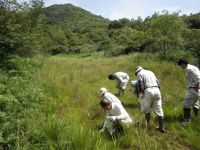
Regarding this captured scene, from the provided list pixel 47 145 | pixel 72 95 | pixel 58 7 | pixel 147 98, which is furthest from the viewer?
pixel 58 7

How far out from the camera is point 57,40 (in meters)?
59.5

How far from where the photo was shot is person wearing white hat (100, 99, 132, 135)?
759 centimetres

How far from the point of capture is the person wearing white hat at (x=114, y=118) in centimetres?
759

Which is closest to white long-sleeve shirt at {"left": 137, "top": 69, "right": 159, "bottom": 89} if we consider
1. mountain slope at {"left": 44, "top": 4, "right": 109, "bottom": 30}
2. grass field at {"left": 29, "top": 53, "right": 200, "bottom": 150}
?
grass field at {"left": 29, "top": 53, "right": 200, "bottom": 150}

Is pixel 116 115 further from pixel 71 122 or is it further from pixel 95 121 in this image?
pixel 95 121

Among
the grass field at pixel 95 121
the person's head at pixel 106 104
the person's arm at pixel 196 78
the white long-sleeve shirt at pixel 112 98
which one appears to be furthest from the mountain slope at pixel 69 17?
the person's head at pixel 106 104

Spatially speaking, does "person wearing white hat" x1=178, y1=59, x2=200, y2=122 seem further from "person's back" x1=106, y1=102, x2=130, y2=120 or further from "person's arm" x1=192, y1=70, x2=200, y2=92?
"person's back" x1=106, y1=102, x2=130, y2=120

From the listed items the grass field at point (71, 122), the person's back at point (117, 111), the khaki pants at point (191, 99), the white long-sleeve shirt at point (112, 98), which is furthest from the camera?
the khaki pants at point (191, 99)

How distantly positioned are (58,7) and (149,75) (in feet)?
472

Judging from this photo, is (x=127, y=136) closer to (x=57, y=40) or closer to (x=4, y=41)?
(x=4, y=41)

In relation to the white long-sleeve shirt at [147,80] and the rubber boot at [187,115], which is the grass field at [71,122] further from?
the white long-sleeve shirt at [147,80]

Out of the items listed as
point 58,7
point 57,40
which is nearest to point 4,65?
point 57,40

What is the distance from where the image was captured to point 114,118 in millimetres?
7602

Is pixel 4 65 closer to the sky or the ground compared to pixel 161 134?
closer to the sky
